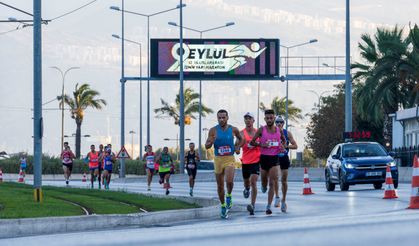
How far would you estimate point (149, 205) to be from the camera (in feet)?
78.7

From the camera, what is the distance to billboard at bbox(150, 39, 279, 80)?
88.9m

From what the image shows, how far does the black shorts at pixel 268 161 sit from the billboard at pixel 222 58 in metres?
68.9

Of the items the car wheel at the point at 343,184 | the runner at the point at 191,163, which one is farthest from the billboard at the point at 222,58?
the runner at the point at 191,163

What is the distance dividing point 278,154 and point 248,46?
70.7 meters

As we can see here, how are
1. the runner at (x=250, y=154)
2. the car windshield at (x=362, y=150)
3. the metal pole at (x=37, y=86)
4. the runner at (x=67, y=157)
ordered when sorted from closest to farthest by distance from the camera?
the runner at (x=250, y=154) → the metal pole at (x=37, y=86) → the car windshield at (x=362, y=150) → the runner at (x=67, y=157)

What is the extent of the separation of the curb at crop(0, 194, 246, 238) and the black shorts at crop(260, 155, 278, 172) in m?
2.03

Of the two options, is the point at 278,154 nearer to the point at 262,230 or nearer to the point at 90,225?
the point at 90,225

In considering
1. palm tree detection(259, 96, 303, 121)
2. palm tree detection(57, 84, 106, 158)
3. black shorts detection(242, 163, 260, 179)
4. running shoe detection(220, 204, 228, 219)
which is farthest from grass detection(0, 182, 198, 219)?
palm tree detection(259, 96, 303, 121)

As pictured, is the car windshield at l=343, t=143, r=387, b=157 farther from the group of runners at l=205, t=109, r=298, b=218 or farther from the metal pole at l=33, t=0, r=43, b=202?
the group of runners at l=205, t=109, r=298, b=218

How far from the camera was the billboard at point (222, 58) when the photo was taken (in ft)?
292

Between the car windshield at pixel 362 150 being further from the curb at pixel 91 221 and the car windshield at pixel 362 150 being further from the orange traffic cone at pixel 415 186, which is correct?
the orange traffic cone at pixel 415 186

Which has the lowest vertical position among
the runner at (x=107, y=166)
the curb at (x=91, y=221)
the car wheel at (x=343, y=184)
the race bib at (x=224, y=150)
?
the curb at (x=91, y=221)

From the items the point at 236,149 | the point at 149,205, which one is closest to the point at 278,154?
the point at 236,149

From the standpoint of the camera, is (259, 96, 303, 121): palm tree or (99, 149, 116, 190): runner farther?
(259, 96, 303, 121): palm tree
